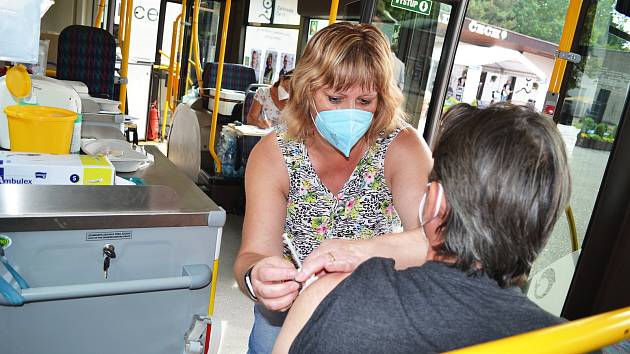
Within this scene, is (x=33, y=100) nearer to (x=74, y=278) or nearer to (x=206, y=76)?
(x=74, y=278)

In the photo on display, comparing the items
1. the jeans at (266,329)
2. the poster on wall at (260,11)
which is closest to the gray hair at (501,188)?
the jeans at (266,329)

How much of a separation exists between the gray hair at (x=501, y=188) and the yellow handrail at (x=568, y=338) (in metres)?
0.15

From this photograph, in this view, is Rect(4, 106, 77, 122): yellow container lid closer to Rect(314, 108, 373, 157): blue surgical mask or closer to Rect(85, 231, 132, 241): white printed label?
Rect(85, 231, 132, 241): white printed label

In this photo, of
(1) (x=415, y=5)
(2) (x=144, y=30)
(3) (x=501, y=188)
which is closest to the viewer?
(3) (x=501, y=188)

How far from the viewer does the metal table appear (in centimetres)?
136

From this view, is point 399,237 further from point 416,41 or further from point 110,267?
point 416,41

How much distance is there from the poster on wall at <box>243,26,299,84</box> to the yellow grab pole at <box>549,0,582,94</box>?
5.11m

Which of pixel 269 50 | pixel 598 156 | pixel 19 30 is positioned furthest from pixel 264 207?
pixel 269 50

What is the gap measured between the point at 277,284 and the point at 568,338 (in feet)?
1.88

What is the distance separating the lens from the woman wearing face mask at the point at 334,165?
145 centimetres

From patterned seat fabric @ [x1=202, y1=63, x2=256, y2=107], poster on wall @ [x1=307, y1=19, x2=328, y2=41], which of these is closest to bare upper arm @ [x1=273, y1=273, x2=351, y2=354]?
patterned seat fabric @ [x1=202, y1=63, x2=256, y2=107]

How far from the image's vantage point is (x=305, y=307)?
0.89 metres

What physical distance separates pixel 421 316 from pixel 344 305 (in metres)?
0.12

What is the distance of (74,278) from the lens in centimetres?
144
